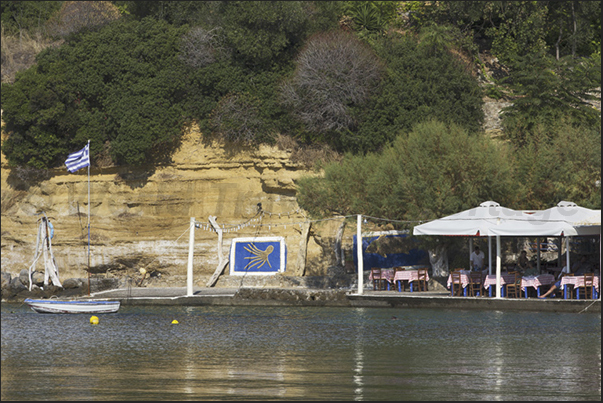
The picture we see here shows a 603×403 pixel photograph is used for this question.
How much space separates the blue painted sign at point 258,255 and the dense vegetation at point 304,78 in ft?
13.7

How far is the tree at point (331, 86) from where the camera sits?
119ft

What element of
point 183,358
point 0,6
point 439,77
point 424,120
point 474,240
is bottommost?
point 183,358

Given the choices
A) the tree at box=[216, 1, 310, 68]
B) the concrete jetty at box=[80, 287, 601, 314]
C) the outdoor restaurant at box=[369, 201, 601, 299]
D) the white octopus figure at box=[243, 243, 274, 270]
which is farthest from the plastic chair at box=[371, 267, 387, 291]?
the tree at box=[216, 1, 310, 68]

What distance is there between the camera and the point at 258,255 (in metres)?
34.0

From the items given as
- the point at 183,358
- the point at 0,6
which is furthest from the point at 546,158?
the point at 0,6

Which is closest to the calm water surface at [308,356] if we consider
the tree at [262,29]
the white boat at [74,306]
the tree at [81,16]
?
the white boat at [74,306]

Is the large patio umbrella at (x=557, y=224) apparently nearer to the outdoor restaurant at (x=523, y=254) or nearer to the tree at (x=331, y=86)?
the outdoor restaurant at (x=523, y=254)

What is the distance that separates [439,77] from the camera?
35719mm

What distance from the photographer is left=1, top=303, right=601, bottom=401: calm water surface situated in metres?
12.6

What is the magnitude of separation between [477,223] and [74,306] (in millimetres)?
13530

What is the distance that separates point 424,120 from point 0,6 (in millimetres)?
31495

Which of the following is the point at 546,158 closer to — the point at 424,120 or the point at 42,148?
the point at 424,120

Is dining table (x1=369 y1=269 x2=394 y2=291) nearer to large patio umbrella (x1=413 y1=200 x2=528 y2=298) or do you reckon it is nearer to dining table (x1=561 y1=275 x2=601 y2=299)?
large patio umbrella (x1=413 y1=200 x2=528 y2=298)

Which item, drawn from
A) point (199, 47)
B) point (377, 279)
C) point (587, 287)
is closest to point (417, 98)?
point (377, 279)
